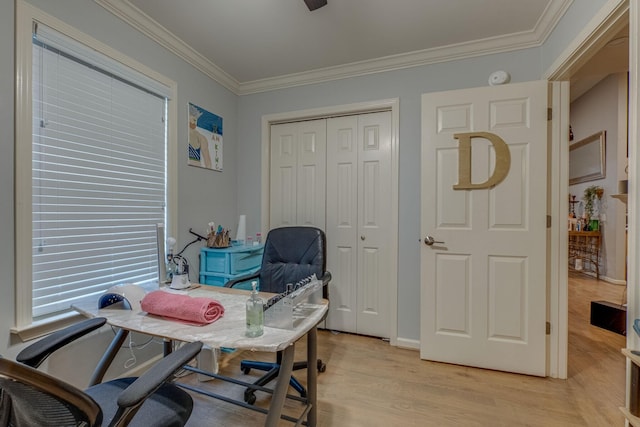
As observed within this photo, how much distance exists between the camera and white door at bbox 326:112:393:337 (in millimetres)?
2709

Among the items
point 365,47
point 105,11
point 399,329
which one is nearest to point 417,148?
point 365,47

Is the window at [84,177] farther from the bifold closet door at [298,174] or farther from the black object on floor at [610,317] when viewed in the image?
the black object on floor at [610,317]

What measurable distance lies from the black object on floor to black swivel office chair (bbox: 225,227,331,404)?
287 cm

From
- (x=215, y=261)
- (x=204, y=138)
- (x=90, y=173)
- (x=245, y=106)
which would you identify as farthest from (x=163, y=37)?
(x=215, y=261)

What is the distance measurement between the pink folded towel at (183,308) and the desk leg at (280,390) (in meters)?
0.36

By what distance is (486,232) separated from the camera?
7.22ft

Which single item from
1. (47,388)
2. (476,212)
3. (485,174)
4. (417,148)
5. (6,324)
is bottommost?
(6,324)

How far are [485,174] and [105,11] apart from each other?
284cm

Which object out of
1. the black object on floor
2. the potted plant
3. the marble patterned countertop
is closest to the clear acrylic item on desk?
the marble patterned countertop

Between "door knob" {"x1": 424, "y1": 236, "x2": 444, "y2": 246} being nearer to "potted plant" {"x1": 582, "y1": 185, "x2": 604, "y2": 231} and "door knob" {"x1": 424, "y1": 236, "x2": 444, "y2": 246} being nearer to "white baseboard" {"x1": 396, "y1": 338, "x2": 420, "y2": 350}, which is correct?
"white baseboard" {"x1": 396, "y1": 338, "x2": 420, "y2": 350}

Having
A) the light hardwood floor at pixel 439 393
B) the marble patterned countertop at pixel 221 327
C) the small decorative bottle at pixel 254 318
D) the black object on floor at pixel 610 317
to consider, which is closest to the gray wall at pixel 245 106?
the light hardwood floor at pixel 439 393

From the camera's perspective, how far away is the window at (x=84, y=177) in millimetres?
1520

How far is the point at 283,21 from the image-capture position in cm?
209

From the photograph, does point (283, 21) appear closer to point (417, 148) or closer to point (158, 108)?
point (158, 108)
